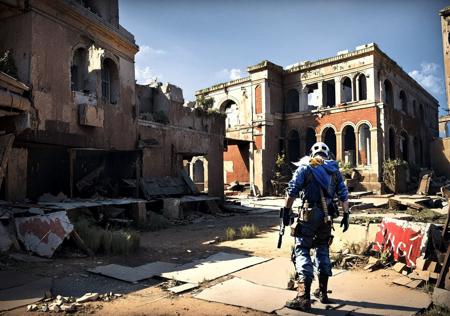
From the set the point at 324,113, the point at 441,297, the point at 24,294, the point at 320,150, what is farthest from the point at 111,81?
the point at 324,113

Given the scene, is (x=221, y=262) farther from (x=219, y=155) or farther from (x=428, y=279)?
(x=219, y=155)

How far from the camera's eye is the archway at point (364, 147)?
25000mm

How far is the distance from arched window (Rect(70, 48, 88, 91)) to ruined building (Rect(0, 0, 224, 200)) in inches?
1.2

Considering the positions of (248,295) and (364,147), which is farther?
(364,147)

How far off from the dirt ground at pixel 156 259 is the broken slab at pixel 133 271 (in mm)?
115

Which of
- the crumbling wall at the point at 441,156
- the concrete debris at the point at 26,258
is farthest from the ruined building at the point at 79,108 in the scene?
the crumbling wall at the point at 441,156

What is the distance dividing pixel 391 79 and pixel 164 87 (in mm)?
17845

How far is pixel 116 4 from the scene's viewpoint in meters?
13.6

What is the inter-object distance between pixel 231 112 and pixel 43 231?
24.0 m

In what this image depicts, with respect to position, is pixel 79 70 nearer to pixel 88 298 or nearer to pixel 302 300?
pixel 88 298

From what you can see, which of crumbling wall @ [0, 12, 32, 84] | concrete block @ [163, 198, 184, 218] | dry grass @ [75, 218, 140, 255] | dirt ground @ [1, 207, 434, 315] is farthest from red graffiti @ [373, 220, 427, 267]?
crumbling wall @ [0, 12, 32, 84]

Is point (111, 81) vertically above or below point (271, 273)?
above

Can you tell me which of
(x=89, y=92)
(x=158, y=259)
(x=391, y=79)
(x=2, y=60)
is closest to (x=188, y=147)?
(x=89, y=92)

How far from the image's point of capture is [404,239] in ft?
19.9
